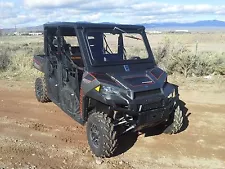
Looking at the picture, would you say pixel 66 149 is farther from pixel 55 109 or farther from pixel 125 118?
pixel 55 109

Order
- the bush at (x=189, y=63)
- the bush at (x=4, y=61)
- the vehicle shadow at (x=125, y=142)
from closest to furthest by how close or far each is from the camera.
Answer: the vehicle shadow at (x=125, y=142) → the bush at (x=189, y=63) → the bush at (x=4, y=61)

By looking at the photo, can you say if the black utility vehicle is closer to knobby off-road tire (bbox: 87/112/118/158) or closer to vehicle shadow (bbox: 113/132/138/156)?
knobby off-road tire (bbox: 87/112/118/158)

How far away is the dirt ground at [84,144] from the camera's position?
189 inches

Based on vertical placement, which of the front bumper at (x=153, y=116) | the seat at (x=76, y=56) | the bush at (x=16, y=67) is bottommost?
the bush at (x=16, y=67)

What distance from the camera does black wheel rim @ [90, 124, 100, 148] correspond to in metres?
4.92

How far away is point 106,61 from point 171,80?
20.5 ft

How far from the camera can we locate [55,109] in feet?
24.6

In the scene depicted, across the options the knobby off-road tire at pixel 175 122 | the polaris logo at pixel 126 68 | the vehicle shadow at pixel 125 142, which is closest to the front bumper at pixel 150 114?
the knobby off-road tire at pixel 175 122

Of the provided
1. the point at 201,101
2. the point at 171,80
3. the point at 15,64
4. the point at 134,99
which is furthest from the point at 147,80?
the point at 15,64

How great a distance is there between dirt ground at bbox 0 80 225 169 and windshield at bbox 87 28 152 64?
1425 millimetres

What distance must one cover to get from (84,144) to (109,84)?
127 centimetres

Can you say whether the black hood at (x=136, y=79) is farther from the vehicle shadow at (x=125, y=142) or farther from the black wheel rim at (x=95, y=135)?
the vehicle shadow at (x=125, y=142)

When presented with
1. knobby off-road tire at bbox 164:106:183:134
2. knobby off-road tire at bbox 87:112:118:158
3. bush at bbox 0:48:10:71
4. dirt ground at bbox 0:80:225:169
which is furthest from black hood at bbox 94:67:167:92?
bush at bbox 0:48:10:71

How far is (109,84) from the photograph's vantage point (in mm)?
4805
